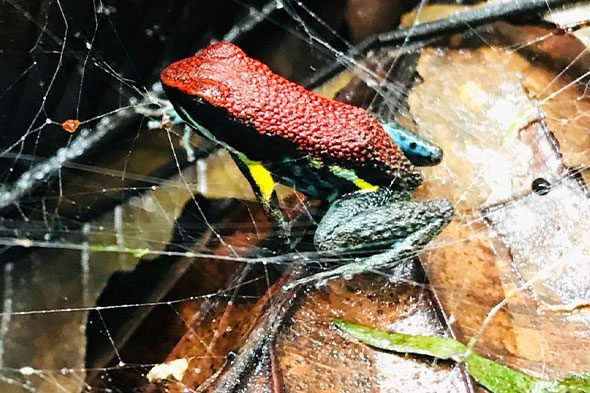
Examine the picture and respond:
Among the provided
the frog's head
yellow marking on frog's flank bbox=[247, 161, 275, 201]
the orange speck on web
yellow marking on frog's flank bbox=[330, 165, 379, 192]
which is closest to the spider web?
the orange speck on web

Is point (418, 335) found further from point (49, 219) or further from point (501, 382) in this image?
point (49, 219)

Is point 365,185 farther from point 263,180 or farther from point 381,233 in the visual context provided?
point 263,180

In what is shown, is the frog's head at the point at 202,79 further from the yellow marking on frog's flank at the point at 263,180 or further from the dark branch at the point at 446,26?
the dark branch at the point at 446,26

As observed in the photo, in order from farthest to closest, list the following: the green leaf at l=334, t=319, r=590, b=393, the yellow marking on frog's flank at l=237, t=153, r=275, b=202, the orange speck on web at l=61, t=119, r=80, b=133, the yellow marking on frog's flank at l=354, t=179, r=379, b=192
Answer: the orange speck on web at l=61, t=119, r=80, b=133 < the yellow marking on frog's flank at l=237, t=153, r=275, b=202 < the yellow marking on frog's flank at l=354, t=179, r=379, b=192 < the green leaf at l=334, t=319, r=590, b=393

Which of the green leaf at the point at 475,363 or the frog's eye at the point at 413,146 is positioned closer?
the green leaf at the point at 475,363

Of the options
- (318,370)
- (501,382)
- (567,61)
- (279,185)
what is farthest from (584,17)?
(318,370)

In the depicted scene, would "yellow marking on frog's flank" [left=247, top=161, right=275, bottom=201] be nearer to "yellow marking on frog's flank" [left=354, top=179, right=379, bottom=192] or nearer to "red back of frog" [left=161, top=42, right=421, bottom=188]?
"red back of frog" [left=161, top=42, right=421, bottom=188]

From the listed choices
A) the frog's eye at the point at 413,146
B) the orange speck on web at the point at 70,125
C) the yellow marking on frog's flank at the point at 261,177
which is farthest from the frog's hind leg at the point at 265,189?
the orange speck on web at the point at 70,125
